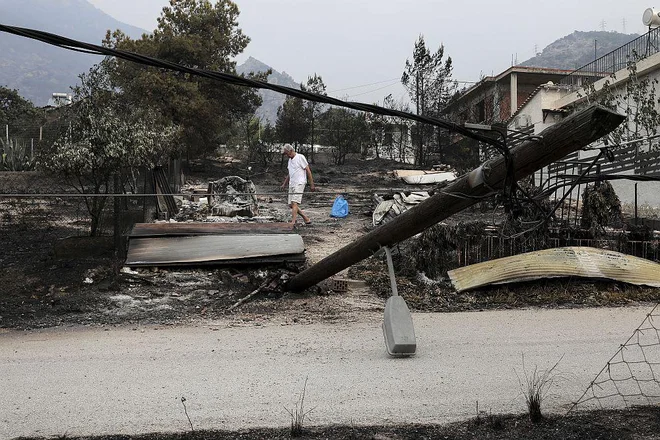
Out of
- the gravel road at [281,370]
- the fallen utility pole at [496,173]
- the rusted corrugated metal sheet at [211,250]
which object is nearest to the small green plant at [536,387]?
the gravel road at [281,370]

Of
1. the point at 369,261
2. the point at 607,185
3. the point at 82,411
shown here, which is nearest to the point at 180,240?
the point at 369,261

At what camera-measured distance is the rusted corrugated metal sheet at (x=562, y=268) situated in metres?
8.45

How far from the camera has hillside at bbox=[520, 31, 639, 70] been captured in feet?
490

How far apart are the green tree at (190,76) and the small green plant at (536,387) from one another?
17.6 metres

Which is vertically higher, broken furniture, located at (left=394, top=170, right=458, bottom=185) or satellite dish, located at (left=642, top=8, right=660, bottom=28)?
satellite dish, located at (left=642, top=8, right=660, bottom=28)

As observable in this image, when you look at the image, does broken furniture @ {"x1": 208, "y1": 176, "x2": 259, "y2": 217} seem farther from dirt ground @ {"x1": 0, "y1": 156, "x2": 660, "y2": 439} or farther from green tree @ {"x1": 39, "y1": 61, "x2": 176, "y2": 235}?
dirt ground @ {"x1": 0, "y1": 156, "x2": 660, "y2": 439}

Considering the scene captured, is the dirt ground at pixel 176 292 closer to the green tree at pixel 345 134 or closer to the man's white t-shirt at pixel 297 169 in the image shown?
the man's white t-shirt at pixel 297 169

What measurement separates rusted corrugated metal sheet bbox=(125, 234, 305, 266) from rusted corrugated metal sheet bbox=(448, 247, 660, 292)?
8.44 ft

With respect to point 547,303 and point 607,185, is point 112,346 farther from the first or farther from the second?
point 607,185

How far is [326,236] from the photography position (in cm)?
1162

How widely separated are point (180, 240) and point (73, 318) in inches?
92.4

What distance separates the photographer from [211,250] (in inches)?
358

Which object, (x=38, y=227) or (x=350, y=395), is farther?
(x=38, y=227)

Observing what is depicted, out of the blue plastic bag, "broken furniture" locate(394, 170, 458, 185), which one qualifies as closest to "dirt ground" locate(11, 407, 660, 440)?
the blue plastic bag
